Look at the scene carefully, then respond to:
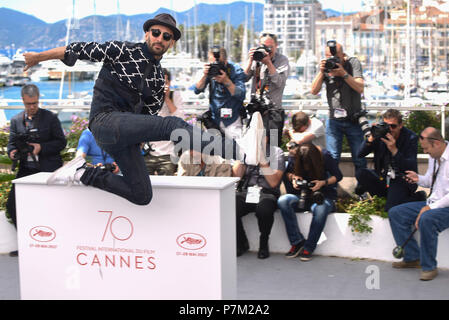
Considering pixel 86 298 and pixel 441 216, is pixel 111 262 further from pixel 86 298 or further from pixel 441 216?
pixel 441 216

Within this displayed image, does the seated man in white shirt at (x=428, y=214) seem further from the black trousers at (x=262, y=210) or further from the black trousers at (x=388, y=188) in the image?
the black trousers at (x=262, y=210)

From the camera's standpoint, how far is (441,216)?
573cm

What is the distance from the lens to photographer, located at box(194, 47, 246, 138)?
23.1 ft

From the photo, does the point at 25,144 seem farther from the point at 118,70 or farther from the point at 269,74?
the point at 118,70

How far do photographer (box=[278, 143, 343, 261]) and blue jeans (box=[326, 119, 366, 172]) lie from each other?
1.98ft

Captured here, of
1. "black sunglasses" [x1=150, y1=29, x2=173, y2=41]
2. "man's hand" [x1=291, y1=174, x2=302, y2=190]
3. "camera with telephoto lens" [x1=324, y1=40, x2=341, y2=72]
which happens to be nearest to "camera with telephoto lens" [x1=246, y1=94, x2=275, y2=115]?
"camera with telephoto lens" [x1=324, y1=40, x2=341, y2=72]

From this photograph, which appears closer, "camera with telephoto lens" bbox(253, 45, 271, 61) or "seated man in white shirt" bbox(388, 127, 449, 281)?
"seated man in white shirt" bbox(388, 127, 449, 281)

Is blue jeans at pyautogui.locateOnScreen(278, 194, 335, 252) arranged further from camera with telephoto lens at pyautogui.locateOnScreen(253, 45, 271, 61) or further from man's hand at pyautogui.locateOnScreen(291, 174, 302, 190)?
camera with telephoto lens at pyautogui.locateOnScreen(253, 45, 271, 61)

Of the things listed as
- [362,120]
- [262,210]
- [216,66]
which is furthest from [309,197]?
[216,66]

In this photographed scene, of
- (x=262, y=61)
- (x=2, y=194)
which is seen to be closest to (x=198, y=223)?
(x=262, y=61)

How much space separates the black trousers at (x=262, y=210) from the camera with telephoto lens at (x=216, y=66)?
52.5 inches

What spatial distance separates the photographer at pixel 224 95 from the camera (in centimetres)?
703

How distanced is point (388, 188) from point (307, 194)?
0.81m

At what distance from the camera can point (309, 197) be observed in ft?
21.3
